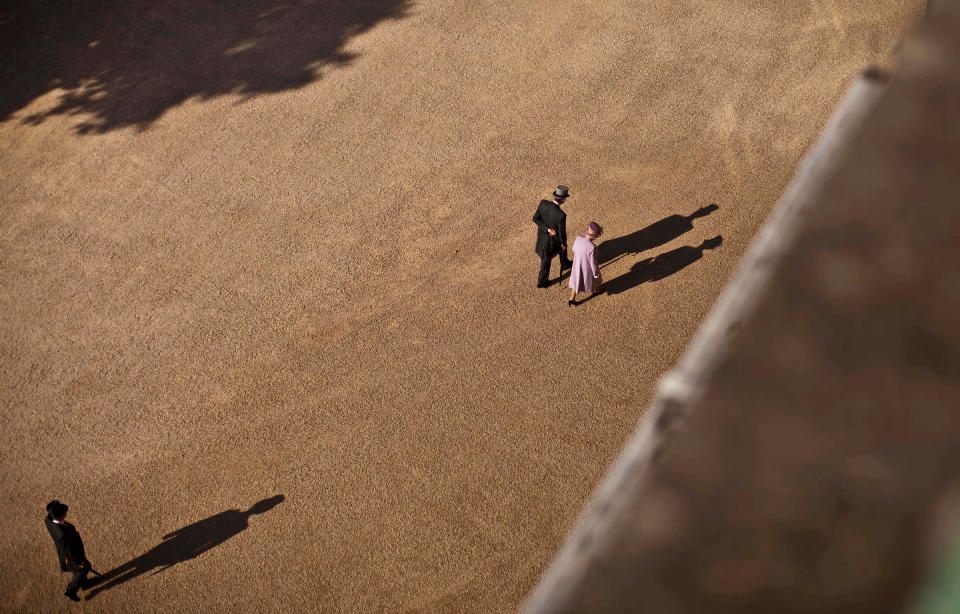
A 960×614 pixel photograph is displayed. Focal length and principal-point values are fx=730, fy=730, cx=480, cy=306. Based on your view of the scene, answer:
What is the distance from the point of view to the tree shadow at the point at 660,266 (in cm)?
1001

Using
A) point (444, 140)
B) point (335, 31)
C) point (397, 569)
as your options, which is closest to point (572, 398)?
point (397, 569)

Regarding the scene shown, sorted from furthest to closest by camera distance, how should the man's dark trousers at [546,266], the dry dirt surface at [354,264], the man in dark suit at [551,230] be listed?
the man's dark trousers at [546,266] < the man in dark suit at [551,230] < the dry dirt surface at [354,264]

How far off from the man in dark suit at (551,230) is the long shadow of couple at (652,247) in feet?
2.74

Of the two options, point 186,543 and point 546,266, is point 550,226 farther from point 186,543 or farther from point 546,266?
point 186,543

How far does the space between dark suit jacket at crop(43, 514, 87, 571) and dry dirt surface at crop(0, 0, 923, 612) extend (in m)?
0.65

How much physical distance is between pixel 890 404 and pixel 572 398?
785cm

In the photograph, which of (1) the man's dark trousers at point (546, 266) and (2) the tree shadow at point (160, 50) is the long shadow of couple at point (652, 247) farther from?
(2) the tree shadow at point (160, 50)

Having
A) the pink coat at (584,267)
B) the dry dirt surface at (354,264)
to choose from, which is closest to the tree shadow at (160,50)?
the dry dirt surface at (354,264)

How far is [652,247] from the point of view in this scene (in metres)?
10.3

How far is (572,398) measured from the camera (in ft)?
29.2

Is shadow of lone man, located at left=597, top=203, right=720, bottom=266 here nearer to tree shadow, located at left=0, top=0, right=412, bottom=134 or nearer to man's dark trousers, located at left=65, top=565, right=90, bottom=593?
tree shadow, located at left=0, top=0, right=412, bottom=134

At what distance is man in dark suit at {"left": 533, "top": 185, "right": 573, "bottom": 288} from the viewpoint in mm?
9291

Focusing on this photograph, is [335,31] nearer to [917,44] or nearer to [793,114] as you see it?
[793,114]

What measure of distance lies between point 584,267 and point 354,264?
336cm
